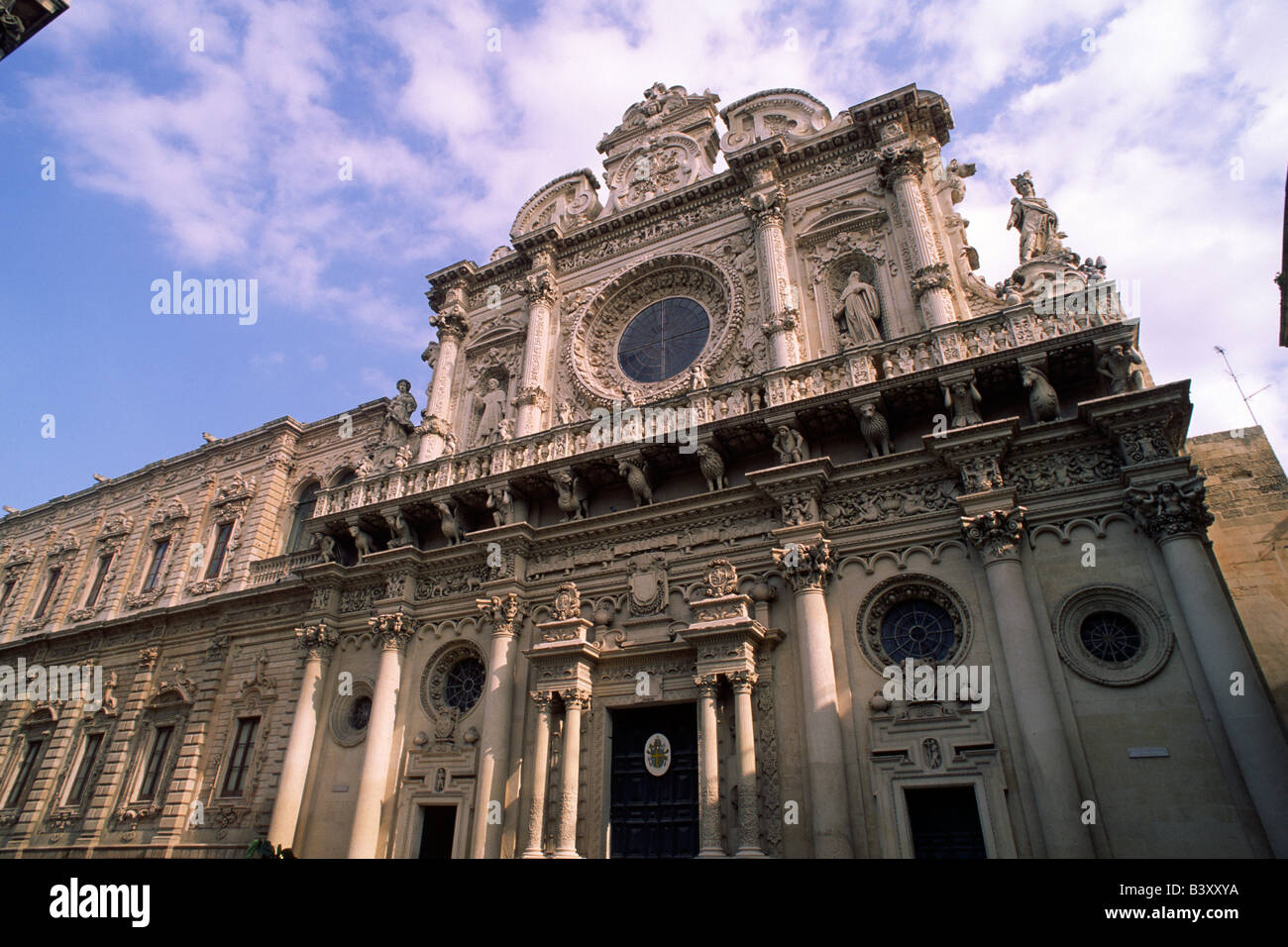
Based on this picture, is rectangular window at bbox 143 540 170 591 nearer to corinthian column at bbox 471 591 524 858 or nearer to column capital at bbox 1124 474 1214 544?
corinthian column at bbox 471 591 524 858

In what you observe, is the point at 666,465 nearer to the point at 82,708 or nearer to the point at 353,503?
the point at 353,503

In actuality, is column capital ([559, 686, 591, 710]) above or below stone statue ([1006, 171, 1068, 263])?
below

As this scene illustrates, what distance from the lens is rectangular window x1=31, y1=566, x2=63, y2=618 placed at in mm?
26534

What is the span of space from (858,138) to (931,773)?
1341cm

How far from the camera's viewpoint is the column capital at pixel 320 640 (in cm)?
1602

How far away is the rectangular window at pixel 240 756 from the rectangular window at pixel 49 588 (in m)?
14.9

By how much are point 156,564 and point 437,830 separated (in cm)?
1664

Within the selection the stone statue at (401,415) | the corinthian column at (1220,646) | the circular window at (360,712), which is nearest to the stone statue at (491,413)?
the stone statue at (401,415)

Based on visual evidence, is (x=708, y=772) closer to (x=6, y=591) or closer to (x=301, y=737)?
(x=301, y=737)

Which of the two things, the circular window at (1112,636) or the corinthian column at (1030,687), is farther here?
the circular window at (1112,636)

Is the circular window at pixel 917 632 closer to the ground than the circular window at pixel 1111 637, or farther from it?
farther from it

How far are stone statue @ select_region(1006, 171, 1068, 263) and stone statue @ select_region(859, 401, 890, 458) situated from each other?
438 cm

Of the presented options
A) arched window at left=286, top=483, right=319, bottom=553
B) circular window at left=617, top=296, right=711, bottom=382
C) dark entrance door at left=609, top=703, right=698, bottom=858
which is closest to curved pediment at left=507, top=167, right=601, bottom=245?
circular window at left=617, top=296, right=711, bottom=382

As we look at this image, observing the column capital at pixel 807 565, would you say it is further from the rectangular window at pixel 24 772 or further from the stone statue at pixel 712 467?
the rectangular window at pixel 24 772
